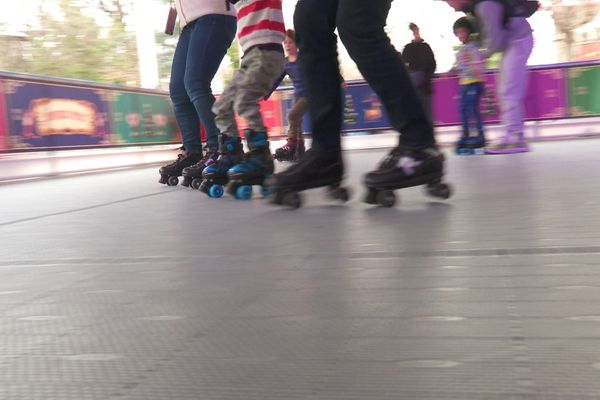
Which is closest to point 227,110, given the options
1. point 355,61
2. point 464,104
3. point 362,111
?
point 355,61

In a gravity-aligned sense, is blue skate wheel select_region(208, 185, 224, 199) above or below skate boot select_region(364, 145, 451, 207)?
below

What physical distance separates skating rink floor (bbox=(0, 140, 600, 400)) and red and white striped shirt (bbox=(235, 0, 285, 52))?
43.0 inches

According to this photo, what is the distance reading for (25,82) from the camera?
5.95 meters

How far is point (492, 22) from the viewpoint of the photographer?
4.38m

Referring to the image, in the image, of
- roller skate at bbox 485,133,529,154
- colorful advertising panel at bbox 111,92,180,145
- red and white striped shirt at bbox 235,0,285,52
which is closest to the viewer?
red and white striped shirt at bbox 235,0,285,52

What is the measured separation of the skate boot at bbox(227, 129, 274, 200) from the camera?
106 inches

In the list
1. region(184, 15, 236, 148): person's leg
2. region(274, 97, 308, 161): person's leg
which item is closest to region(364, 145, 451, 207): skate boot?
region(184, 15, 236, 148): person's leg

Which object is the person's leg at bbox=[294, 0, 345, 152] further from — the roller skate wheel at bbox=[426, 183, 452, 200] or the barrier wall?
the barrier wall

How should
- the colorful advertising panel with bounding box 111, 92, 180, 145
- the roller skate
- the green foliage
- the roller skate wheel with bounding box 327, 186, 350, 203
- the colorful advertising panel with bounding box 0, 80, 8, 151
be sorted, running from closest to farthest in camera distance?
the roller skate wheel with bounding box 327, 186, 350, 203, the roller skate, the colorful advertising panel with bounding box 0, 80, 8, 151, the colorful advertising panel with bounding box 111, 92, 180, 145, the green foliage

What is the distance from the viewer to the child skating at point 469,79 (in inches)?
210

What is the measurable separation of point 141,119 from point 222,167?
17.7 ft

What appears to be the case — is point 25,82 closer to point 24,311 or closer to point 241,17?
point 241,17

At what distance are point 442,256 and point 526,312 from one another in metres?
0.40

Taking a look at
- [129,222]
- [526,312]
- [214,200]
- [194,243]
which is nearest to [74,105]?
[214,200]
